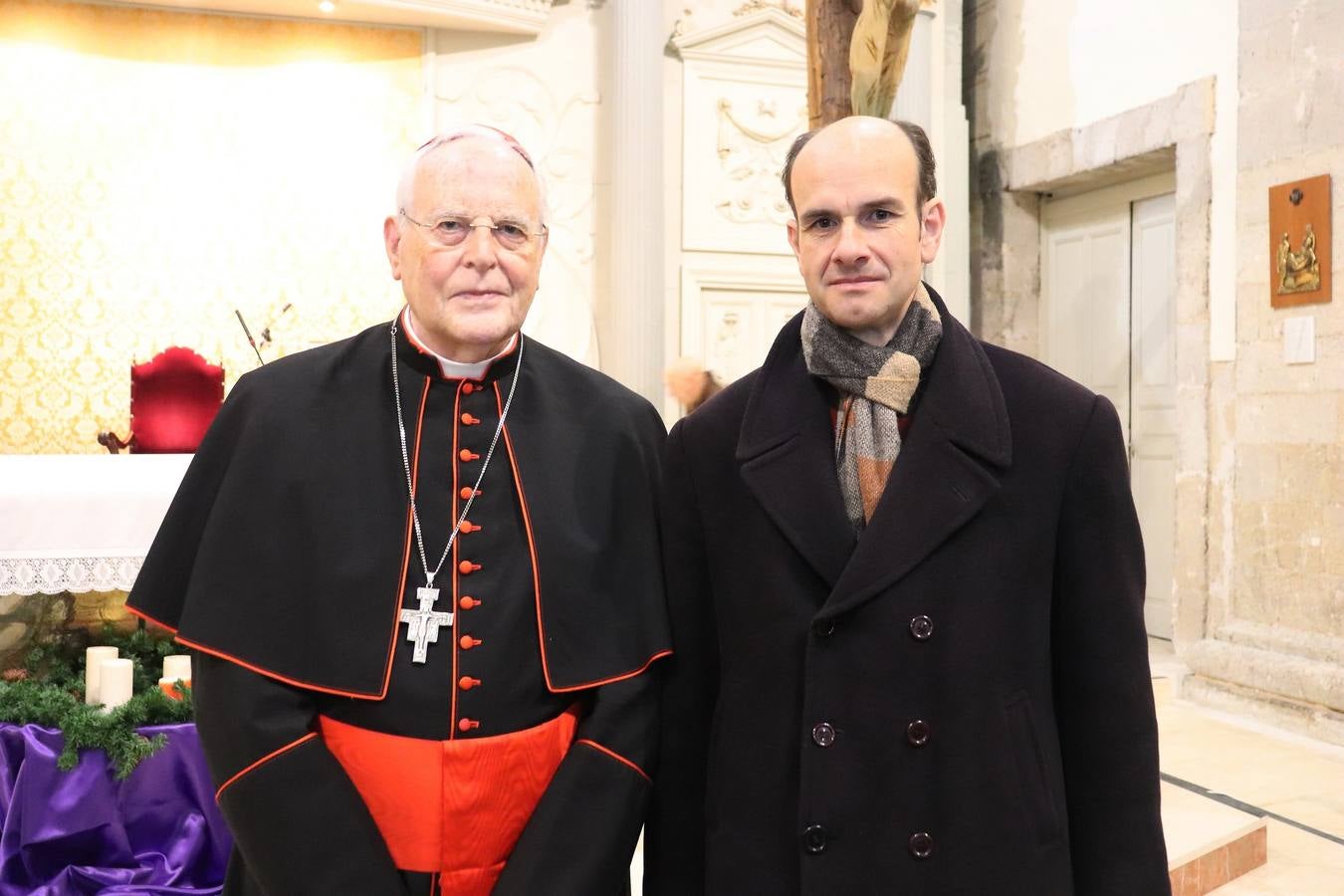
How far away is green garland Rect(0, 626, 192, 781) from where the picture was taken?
308cm

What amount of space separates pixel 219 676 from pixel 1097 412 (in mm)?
1304

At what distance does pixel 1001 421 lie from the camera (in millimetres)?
1623

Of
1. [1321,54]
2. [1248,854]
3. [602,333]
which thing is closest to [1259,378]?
[1321,54]

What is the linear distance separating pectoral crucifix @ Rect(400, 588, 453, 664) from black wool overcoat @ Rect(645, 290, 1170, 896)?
1.50ft

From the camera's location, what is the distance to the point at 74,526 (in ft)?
10.7

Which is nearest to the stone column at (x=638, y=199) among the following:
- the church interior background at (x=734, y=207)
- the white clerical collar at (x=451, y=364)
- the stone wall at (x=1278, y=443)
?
the church interior background at (x=734, y=207)

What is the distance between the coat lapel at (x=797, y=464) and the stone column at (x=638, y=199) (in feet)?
19.9

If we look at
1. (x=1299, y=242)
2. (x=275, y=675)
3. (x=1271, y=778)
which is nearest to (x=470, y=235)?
(x=275, y=675)

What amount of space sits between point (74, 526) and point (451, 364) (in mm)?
1791

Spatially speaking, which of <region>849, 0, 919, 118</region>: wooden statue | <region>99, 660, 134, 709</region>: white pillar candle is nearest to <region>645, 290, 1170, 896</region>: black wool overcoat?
<region>849, 0, 919, 118</region>: wooden statue

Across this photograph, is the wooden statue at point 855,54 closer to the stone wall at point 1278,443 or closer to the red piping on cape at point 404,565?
the red piping on cape at point 404,565

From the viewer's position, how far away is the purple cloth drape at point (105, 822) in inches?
120

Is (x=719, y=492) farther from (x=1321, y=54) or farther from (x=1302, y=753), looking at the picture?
(x=1321, y=54)

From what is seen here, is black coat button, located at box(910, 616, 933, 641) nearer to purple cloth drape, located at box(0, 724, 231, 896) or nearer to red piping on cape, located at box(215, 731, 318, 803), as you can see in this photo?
red piping on cape, located at box(215, 731, 318, 803)
